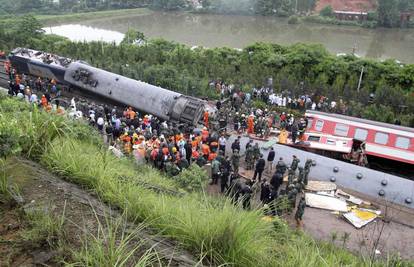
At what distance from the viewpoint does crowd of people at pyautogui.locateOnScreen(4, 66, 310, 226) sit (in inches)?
455

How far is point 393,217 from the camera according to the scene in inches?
458

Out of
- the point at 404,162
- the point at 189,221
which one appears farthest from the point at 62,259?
the point at 404,162

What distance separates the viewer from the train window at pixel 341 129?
53.8 feet

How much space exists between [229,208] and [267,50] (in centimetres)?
2814

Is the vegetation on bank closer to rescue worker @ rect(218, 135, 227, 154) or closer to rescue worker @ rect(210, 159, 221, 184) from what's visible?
rescue worker @ rect(218, 135, 227, 154)

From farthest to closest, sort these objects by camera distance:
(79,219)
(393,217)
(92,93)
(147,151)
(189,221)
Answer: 1. (92,93)
2. (147,151)
3. (393,217)
4. (79,219)
5. (189,221)

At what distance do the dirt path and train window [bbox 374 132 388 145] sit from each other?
1392 centimetres

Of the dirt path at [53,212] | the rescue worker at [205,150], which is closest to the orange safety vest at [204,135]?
the rescue worker at [205,150]

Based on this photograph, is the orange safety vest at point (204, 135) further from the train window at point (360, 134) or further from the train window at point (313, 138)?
the train window at point (360, 134)

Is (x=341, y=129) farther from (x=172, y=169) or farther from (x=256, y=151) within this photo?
(x=172, y=169)

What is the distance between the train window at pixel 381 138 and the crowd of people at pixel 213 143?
10.3ft

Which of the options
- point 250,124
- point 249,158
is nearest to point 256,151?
point 249,158

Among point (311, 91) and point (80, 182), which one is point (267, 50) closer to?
point (311, 91)

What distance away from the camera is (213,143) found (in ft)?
46.7
